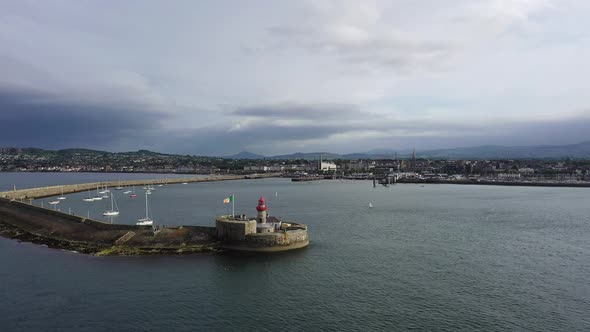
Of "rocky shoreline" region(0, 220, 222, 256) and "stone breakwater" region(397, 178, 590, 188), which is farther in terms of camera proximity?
"stone breakwater" region(397, 178, 590, 188)

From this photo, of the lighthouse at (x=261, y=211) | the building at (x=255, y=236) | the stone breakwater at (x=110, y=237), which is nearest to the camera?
the building at (x=255, y=236)

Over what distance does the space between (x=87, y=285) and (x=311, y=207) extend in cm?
4072

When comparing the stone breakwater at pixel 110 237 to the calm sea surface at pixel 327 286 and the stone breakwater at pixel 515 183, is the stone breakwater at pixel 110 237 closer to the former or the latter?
the calm sea surface at pixel 327 286

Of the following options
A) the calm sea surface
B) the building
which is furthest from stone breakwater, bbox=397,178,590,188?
the building

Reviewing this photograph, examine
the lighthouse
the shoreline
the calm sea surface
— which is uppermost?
the lighthouse

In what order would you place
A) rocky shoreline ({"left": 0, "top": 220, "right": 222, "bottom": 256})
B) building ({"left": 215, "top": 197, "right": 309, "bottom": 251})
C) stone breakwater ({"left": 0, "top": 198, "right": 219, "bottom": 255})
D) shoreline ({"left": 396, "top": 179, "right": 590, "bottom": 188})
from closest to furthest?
1. rocky shoreline ({"left": 0, "top": 220, "right": 222, "bottom": 256})
2. building ({"left": 215, "top": 197, "right": 309, "bottom": 251})
3. stone breakwater ({"left": 0, "top": 198, "right": 219, "bottom": 255})
4. shoreline ({"left": 396, "top": 179, "right": 590, "bottom": 188})

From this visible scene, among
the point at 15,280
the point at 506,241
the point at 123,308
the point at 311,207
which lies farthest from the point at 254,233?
the point at 311,207

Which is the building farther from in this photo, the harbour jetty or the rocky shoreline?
the rocky shoreline

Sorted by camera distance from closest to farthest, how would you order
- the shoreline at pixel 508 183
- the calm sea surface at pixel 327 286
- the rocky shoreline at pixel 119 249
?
the calm sea surface at pixel 327 286 → the rocky shoreline at pixel 119 249 → the shoreline at pixel 508 183

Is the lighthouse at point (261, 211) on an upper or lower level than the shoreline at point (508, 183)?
upper

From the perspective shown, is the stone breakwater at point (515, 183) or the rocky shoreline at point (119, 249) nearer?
the rocky shoreline at point (119, 249)

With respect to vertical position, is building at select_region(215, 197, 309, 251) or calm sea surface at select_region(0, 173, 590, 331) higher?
building at select_region(215, 197, 309, 251)

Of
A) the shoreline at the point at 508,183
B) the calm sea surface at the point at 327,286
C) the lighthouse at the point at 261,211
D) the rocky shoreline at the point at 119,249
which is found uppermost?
the lighthouse at the point at 261,211

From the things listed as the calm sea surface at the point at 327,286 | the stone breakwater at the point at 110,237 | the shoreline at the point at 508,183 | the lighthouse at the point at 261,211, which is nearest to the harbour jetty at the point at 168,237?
the stone breakwater at the point at 110,237
